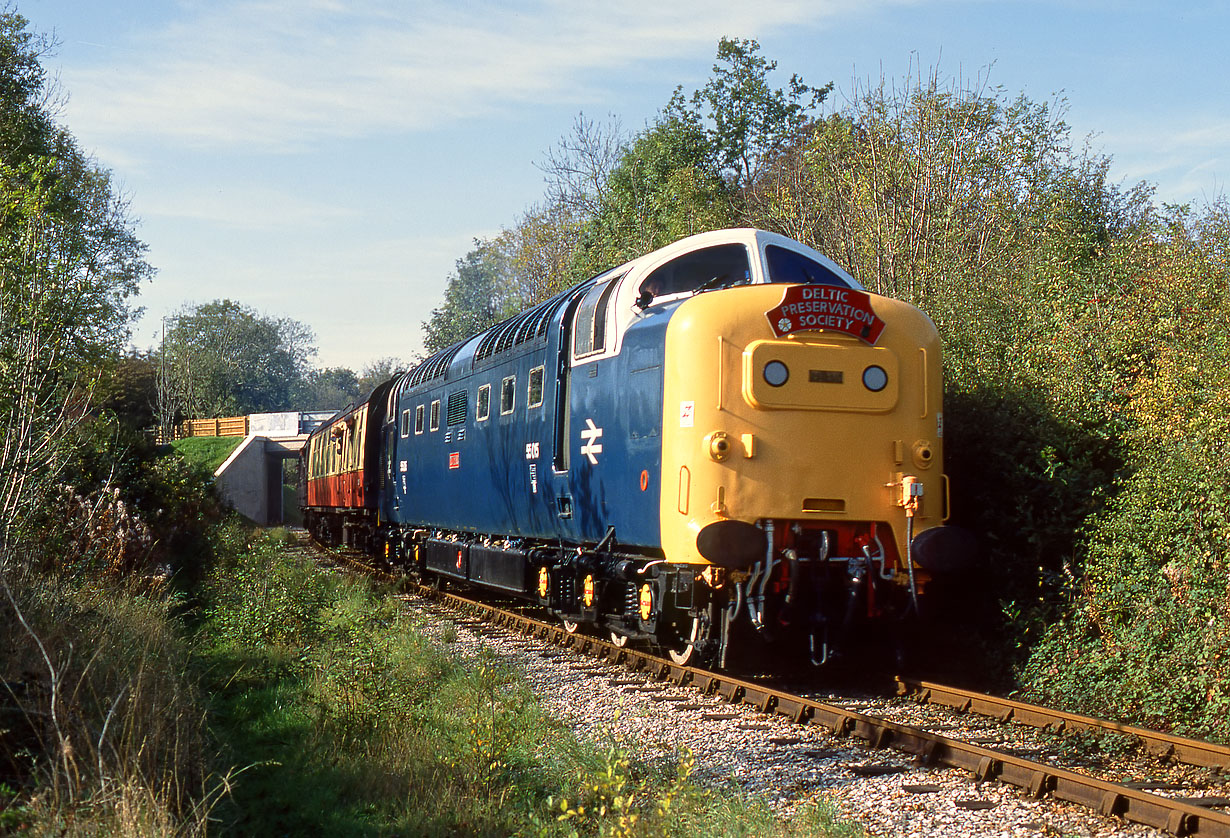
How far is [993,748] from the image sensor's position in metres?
7.23

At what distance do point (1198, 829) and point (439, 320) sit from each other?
2429 inches

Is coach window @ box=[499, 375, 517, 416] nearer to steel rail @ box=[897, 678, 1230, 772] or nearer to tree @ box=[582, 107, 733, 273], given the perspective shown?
steel rail @ box=[897, 678, 1230, 772]

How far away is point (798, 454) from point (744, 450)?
46 centimetres

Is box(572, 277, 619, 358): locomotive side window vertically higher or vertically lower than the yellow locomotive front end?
higher

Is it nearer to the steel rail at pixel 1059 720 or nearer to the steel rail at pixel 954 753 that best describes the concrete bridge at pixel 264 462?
the steel rail at pixel 954 753

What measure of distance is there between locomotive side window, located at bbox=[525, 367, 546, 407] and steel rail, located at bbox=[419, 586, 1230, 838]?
2727 millimetres

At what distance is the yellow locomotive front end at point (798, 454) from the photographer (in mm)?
8750

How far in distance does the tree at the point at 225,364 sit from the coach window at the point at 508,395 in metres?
55.3

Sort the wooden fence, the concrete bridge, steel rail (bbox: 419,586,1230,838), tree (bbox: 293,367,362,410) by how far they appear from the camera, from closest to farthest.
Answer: steel rail (bbox: 419,586,1230,838)
the concrete bridge
the wooden fence
tree (bbox: 293,367,362,410)

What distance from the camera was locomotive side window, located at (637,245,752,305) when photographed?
10.2m

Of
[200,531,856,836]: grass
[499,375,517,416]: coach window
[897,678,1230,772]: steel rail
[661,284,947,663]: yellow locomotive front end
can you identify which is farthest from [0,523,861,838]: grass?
[499,375,517,416]: coach window

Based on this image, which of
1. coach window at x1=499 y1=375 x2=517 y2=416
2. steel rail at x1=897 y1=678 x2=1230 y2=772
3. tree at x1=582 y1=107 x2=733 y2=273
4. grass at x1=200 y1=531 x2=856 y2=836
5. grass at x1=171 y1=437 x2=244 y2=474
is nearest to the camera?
grass at x1=200 y1=531 x2=856 y2=836

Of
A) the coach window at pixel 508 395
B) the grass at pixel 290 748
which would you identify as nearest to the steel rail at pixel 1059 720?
the grass at pixel 290 748

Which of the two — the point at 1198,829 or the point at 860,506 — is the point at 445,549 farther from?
the point at 1198,829
